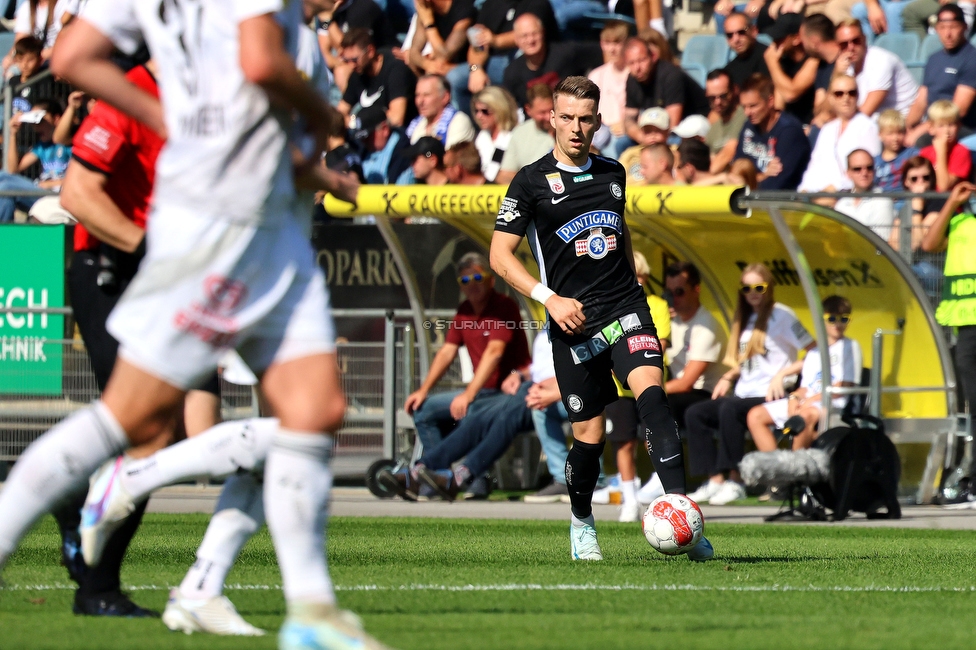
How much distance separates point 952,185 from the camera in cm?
1376

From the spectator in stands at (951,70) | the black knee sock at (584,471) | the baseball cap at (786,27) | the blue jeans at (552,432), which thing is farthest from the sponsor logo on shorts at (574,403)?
the baseball cap at (786,27)

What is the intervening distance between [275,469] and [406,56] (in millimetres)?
14579

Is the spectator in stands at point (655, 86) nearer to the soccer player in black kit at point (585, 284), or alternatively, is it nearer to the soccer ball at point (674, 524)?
the soccer player in black kit at point (585, 284)

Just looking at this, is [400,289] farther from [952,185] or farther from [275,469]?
[275,469]

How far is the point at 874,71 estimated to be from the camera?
50.9ft

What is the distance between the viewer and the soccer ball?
780 cm

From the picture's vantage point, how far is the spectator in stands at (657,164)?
46.3 feet

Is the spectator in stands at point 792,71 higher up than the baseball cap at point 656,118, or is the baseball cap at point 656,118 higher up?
the spectator in stands at point 792,71

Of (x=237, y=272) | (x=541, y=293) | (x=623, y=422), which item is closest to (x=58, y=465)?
(x=237, y=272)

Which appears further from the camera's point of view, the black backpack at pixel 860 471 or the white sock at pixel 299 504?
the black backpack at pixel 860 471

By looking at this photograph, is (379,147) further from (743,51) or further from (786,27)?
(786,27)

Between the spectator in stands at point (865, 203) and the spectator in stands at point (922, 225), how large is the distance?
3.3 inches

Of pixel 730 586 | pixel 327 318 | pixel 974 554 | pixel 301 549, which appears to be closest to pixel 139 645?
pixel 301 549

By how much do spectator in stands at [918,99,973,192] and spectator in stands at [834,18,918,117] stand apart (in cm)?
148
